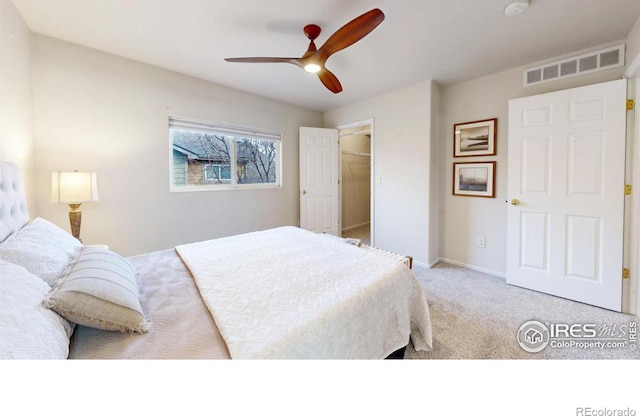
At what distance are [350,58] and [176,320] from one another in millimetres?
2516

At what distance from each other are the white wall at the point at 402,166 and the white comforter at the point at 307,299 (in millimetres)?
1727

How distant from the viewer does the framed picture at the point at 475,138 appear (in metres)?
2.69

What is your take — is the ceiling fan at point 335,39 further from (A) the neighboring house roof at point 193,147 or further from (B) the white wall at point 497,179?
(B) the white wall at point 497,179

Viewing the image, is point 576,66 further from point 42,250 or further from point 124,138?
point 124,138

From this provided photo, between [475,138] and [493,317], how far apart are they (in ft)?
6.49

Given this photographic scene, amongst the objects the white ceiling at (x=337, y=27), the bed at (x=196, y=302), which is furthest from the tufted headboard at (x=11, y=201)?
the white ceiling at (x=337, y=27)

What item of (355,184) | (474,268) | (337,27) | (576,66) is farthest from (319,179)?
(576,66)

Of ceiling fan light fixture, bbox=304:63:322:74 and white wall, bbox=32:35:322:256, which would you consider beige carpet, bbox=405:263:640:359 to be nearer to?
ceiling fan light fixture, bbox=304:63:322:74

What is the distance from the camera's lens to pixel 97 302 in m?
0.78

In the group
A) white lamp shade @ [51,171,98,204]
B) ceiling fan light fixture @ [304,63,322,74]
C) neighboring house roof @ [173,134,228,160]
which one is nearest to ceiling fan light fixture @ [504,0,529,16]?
ceiling fan light fixture @ [304,63,322,74]

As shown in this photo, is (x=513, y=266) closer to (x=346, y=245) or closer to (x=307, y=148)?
(x=346, y=245)

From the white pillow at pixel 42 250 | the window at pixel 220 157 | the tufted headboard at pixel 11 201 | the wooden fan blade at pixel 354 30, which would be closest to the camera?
the white pillow at pixel 42 250

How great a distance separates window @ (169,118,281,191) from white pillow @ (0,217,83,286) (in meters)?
1.56

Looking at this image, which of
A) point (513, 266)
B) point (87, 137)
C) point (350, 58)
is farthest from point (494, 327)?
point (87, 137)
